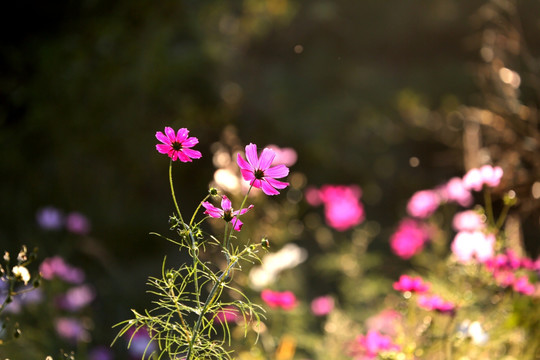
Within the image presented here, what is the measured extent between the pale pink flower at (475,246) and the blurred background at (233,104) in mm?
252

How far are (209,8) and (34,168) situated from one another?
52.5 inches

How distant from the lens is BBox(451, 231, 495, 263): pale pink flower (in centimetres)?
144

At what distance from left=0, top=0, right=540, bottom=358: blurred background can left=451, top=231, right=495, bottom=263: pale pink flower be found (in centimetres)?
25

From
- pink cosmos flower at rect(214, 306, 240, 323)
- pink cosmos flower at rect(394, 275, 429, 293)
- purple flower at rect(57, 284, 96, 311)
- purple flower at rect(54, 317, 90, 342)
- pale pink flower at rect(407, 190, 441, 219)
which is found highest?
pale pink flower at rect(407, 190, 441, 219)

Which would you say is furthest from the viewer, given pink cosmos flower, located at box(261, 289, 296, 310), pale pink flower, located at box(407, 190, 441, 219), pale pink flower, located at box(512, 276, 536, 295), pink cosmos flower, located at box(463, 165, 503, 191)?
pale pink flower, located at box(407, 190, 441, 219)

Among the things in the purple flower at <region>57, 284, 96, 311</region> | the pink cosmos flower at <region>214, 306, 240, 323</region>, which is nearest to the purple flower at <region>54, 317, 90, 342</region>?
the purple flower at <region>57, 284, 96, 311</region>

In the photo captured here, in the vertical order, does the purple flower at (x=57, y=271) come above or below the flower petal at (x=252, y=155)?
below

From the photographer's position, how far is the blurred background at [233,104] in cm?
261

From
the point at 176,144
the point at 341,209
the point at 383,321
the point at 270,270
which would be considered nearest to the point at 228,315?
the point at 270,270

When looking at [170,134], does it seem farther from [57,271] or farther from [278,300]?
[57,271]

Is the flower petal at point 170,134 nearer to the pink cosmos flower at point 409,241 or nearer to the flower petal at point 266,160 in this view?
the flower petal at point 266,160

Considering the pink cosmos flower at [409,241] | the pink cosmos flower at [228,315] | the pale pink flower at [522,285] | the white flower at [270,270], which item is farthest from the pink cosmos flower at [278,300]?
the pink cosmos flower at [409,241]

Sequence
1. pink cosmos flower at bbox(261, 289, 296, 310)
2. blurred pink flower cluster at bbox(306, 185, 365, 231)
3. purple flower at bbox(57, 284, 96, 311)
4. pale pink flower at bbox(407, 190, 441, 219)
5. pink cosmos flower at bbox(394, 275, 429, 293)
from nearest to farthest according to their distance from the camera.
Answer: pink cosmos flower at bbox(394, 275, 429, 293)
pink cosmos flower at bbox(261, 289, 296, 310)
purple flower at bbox(57, 284, 96, 311)
pale pink flower at bbox(407, 190, 441, 219)
blurred pink flower cluster at bbox(306, 185, 365, 231)

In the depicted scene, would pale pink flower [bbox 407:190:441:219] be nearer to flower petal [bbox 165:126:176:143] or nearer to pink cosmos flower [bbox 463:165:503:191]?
pink cosmos flower [bbox 463:165:503:191]
